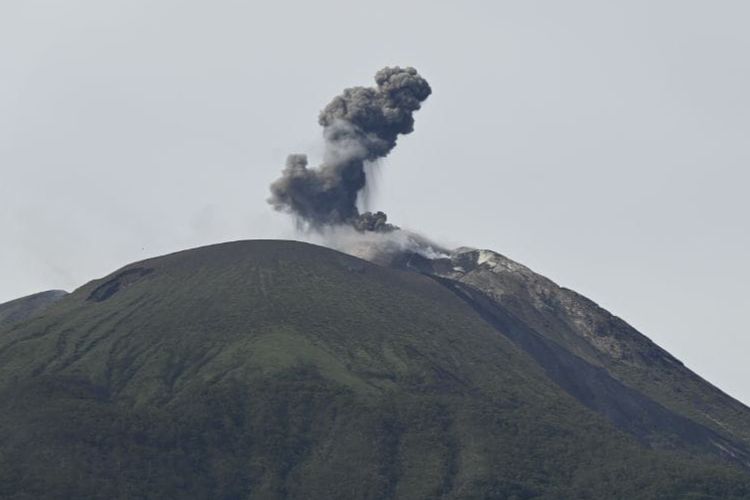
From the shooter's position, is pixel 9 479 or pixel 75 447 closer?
pixel 9 479

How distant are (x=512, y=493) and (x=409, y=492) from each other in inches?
549

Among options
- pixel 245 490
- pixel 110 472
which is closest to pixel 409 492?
pixel 245 490

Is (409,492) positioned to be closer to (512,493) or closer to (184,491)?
(512,493)

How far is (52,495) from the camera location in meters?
181

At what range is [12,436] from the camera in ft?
653

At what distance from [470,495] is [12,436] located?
2434 inches

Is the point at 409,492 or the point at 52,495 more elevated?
the point at 409,492

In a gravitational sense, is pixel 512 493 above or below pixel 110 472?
above

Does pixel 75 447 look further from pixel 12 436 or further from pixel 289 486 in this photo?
pixel 289 486

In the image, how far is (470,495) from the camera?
196250 mm

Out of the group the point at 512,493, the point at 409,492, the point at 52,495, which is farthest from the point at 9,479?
the point at 512,493

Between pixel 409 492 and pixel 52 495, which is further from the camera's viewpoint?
pixel 409 492

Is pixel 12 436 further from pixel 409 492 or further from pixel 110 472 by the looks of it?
pixel 409 492

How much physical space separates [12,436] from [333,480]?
43503 millimetres
